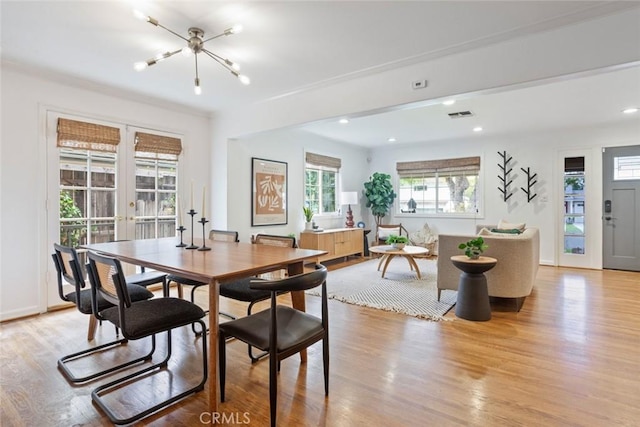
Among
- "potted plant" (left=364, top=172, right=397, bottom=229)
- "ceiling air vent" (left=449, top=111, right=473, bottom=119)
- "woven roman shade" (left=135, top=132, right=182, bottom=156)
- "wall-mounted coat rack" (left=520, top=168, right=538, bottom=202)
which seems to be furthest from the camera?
"potted plant" (left=364, top=172, right=397, bottom=229)

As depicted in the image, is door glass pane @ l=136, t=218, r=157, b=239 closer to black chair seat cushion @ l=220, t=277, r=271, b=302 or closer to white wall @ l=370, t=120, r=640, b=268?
black chair seat cushion @ l=220, t=277, r=271, b=302

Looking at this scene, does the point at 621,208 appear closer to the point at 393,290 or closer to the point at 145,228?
the point at 393,290

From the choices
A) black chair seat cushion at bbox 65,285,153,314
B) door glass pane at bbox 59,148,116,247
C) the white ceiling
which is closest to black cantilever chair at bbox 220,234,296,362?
black chair seat cushion at bbox 65,285,153,314

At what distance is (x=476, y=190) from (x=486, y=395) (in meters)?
5.55

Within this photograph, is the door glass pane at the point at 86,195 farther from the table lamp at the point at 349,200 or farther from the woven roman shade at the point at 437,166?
the woven roman shade at the point at 437,166

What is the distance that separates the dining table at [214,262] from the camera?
5.46 ft

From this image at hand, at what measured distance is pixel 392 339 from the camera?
276 centimetres

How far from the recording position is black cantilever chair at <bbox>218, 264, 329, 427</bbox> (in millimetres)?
1580

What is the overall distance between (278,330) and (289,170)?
4293mm

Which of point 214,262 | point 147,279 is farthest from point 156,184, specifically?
point 214,262

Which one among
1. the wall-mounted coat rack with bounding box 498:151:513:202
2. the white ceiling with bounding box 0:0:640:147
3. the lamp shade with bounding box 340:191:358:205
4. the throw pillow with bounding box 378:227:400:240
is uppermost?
the white ceiling with bounding box 0:0:640:147

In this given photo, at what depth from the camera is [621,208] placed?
5488 millimetres

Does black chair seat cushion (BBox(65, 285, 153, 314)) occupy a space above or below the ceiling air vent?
below

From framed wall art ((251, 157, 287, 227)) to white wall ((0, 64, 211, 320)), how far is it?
2242mm
